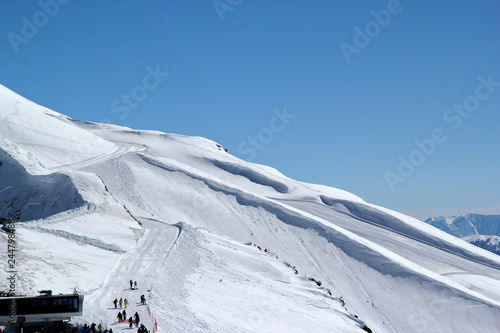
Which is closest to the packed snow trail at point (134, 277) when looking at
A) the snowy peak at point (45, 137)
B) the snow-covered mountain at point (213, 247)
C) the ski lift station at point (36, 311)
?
the snow-covered mountain at point (213, 247)

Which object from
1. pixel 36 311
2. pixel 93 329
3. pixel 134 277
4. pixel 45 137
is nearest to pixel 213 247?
pixel 134 277

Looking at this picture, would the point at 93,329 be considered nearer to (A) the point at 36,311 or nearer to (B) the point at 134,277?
(A) the point at 36,311

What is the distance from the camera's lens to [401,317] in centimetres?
5425

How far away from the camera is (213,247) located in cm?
5334

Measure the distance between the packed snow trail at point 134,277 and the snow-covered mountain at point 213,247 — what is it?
165mm

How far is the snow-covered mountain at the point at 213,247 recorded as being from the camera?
126ft

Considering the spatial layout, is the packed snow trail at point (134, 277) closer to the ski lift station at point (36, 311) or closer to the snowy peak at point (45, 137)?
the ski lift station at point (36, 311)

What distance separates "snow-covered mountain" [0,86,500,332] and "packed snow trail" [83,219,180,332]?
165 mm

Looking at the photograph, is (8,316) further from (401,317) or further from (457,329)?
(457,329)

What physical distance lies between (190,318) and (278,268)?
2003cm

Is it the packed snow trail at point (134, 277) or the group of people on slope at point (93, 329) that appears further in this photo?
the packed snow trail at point (134, 277)

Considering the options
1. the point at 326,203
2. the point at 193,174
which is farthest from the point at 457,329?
the point at 193,174

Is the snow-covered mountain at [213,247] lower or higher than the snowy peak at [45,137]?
lower

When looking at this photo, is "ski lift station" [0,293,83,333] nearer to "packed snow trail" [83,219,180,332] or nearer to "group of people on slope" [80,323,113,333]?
"group of people on slope" [80,323,113,333]
